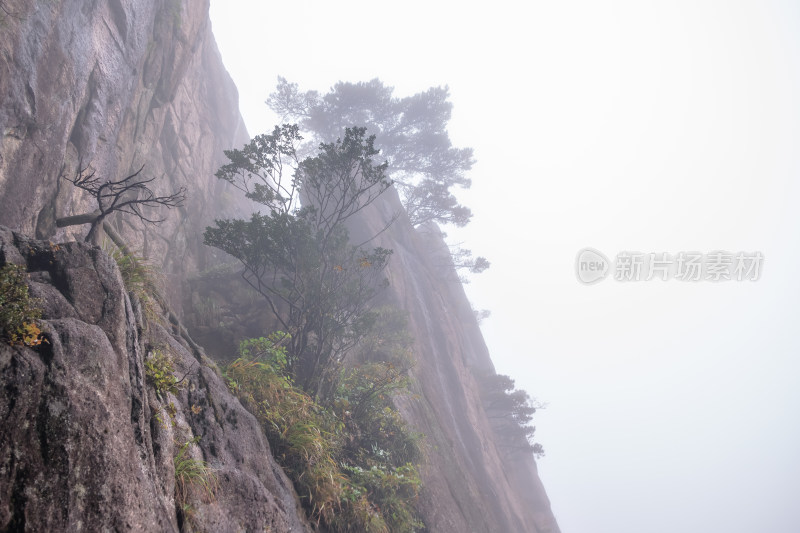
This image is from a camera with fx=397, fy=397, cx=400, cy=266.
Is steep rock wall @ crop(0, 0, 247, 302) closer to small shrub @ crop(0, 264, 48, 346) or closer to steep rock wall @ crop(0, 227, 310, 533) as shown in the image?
steep rock wall @ crop(0, 227, 310, 533)

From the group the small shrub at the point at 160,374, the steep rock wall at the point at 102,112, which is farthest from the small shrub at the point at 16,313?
the steep rock wall at the point at 102,112

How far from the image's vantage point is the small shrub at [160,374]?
3.61 m

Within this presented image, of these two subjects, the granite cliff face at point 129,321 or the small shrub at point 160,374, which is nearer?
the granite cliff face at point 129,321

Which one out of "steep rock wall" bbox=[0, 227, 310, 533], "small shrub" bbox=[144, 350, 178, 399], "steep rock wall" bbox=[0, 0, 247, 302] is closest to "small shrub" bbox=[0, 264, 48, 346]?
"steep rock wall" bbox=[0, 227, 310, 533]

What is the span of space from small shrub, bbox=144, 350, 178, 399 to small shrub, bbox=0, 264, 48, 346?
121 centimetres

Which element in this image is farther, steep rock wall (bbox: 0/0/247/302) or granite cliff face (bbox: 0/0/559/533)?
steep rock wall (bbox: 0/0/247/302)

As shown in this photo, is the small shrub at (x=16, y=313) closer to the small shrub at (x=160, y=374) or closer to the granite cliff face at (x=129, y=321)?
the granite cliff face at (x=129, y=321)


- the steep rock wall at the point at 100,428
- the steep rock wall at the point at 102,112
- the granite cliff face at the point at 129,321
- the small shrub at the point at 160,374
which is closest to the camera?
the steep rock wall at the point at 100,428

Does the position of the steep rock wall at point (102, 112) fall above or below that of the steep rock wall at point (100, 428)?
above

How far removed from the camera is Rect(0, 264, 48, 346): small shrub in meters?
2.32

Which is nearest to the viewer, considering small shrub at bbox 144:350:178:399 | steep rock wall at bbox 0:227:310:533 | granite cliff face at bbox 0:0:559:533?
steep rock wall at bbox 0:227:310:533

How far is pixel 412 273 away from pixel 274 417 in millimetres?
11946

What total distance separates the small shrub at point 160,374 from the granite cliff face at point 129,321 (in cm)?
22

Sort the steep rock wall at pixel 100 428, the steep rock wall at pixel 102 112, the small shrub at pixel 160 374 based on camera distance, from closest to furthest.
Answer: the steep rock wall at pixel 100 428, the small shrub at pixel 160 374, the steep rock wall at pixel 102 112
